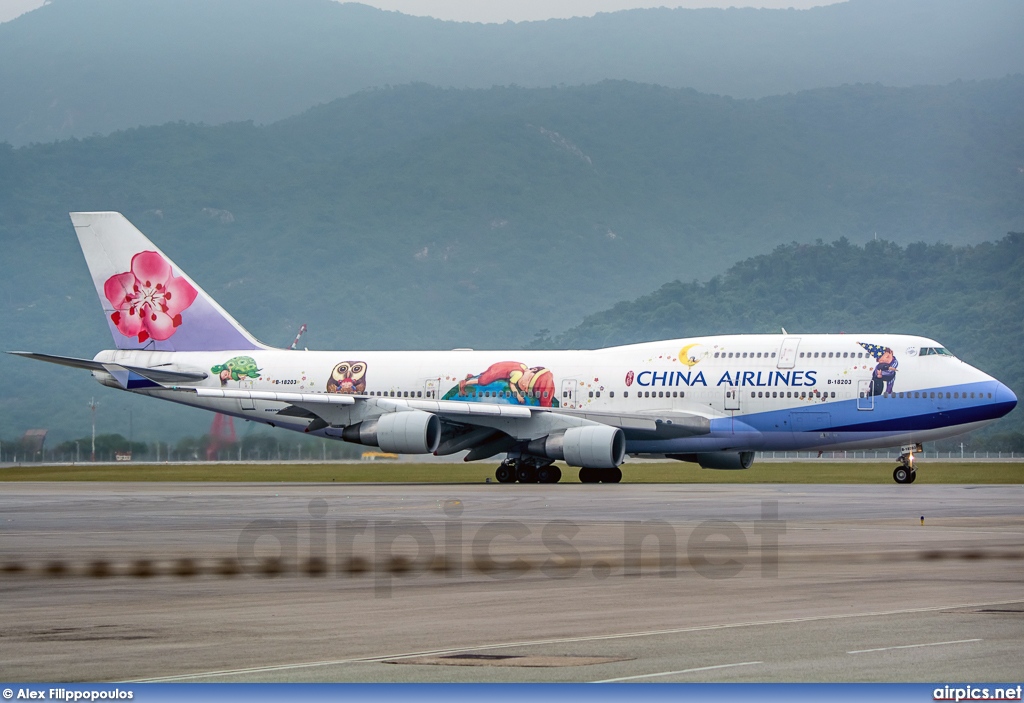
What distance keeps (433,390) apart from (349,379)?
10.7ft

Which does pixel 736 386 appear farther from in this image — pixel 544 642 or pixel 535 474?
pixel 544 642

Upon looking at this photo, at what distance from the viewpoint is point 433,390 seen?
51656 mm

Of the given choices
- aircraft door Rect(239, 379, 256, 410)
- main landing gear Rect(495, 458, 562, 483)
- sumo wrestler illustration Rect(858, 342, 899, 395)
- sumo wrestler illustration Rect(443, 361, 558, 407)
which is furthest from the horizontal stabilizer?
sumo wrestler illustration Rect(858, 342, 899, 395)

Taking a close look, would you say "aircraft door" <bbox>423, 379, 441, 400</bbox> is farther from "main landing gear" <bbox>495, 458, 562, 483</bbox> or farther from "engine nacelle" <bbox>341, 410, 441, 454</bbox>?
"main landing gear" <bbox>495, 458, 562, 483</bbox>

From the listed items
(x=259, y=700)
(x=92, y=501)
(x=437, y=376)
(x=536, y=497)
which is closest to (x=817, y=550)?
(x=259, y=700)

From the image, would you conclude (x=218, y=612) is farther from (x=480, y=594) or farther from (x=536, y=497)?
(x=536, y=497)

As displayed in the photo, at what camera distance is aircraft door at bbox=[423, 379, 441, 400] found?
A: 5162cm

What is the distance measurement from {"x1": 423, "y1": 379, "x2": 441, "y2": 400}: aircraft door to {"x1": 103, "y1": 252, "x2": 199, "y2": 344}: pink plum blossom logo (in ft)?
33.2

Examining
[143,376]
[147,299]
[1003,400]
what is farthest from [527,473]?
[147,299]

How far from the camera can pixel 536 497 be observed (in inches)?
1448

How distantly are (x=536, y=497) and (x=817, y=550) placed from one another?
16800 mm

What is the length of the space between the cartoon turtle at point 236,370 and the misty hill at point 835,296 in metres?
125

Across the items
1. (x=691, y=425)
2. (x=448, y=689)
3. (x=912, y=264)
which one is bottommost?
(x=448, y=689)

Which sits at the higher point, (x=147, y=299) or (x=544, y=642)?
(x=147, y=299)
